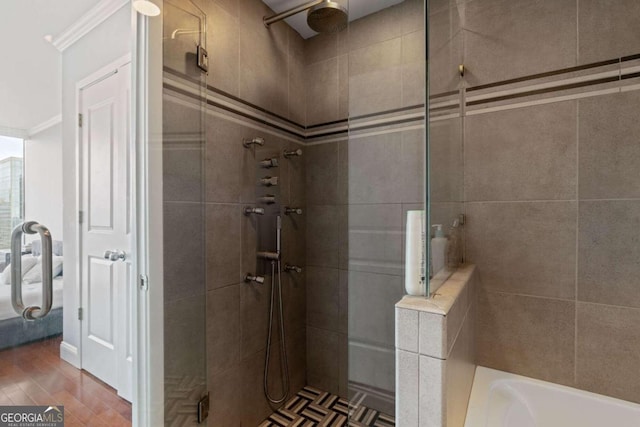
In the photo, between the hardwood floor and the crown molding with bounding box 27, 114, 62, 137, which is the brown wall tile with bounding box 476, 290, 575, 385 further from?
the crown molding with bounding box 27, 114, 62, 137

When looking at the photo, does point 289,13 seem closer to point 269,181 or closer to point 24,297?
point 269,181

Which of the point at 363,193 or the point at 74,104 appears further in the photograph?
the point at 74,104

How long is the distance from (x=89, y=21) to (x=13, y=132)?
1051mm

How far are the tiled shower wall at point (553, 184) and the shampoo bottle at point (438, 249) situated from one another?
58cm

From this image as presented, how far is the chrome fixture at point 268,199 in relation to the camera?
1766 mm

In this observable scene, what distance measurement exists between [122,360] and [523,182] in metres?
2.59

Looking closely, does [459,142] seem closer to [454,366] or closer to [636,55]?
[636,55]

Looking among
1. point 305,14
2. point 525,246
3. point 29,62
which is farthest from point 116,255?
point 525,246

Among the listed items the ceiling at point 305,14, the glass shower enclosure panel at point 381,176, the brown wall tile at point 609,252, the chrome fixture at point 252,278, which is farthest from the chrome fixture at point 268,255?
the brown wall tile at point 609,252

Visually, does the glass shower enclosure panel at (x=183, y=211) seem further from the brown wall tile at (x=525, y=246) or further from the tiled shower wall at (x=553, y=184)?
the brown wall tile at (x=525, y=246)

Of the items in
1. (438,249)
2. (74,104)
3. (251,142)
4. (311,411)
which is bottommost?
(311,411)

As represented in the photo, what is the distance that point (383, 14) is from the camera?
1.32 meters

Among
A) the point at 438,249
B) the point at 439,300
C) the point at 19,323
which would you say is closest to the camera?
the point at 439,300

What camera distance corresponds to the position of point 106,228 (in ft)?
6.27
